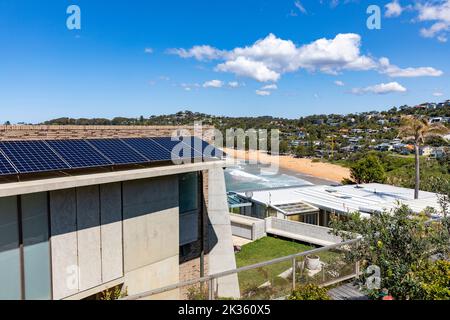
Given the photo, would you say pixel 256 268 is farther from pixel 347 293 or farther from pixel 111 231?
pixel 111 231

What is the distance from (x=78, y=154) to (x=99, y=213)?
200 cm

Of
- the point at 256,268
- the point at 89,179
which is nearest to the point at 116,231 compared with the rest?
the point at 89,179

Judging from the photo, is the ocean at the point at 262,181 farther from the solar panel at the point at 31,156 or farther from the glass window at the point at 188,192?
the solar panel at the point at 31,156

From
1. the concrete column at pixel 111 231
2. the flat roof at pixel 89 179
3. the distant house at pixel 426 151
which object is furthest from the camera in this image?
the distant house at pixel 426 151

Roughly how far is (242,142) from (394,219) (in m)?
115

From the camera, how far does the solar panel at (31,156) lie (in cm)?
919

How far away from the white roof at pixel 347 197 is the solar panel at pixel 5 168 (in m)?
22.1

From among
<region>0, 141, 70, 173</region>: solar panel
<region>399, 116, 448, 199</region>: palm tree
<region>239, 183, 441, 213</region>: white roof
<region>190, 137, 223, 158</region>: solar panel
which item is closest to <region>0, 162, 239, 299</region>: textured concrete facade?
<region>0, 141, 70, 173</region>: solar panel

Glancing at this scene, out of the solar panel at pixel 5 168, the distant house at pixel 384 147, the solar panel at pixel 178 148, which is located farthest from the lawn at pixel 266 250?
the distant house at pixel 384 147

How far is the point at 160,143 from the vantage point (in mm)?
14508

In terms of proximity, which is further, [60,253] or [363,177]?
[363,177]

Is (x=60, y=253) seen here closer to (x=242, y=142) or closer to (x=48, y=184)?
(x=48, y=184)

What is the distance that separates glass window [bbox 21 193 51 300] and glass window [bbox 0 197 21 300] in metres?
0.21
